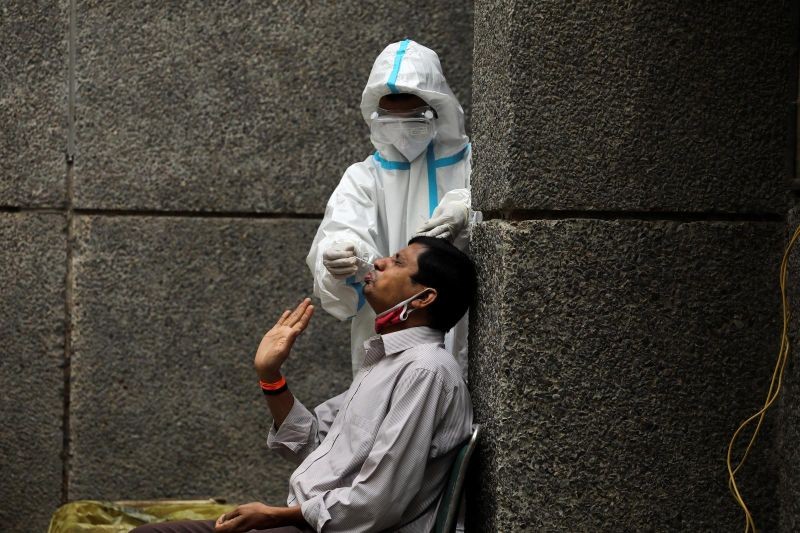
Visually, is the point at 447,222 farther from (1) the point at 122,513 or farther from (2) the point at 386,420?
(1) the point at 122,513

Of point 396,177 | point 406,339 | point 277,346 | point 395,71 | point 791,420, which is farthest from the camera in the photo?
point 396,177

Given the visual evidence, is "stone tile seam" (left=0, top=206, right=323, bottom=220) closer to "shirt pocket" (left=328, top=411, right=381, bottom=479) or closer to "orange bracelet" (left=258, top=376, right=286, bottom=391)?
"orange bracelet" (left=258, top=376, right=286, bottom=391)

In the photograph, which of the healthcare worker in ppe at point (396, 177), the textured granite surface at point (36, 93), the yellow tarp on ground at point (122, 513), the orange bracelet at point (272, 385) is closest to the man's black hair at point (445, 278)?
the healthcare worker in ppe at point (396, 177)

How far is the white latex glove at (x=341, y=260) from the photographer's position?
3.16m

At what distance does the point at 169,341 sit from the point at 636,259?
2.69 m

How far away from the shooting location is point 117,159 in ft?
15.4

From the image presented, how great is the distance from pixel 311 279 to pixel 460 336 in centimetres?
142

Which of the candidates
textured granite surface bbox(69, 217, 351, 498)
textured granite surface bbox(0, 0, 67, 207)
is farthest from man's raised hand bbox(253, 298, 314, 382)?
textured granite surface bbox(0, 0, 67, 207)

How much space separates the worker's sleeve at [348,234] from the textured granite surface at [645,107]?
824 millimetres

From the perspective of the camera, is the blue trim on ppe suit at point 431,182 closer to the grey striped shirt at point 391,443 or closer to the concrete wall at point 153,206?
the grey striped shirt at point 391,443

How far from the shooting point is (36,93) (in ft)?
15.5

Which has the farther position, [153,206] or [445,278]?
[153,206]

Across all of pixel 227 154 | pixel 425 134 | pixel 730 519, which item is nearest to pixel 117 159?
pixel 227 154

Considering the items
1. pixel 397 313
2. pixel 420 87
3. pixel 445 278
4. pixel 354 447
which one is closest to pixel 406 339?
pixel 397 313
